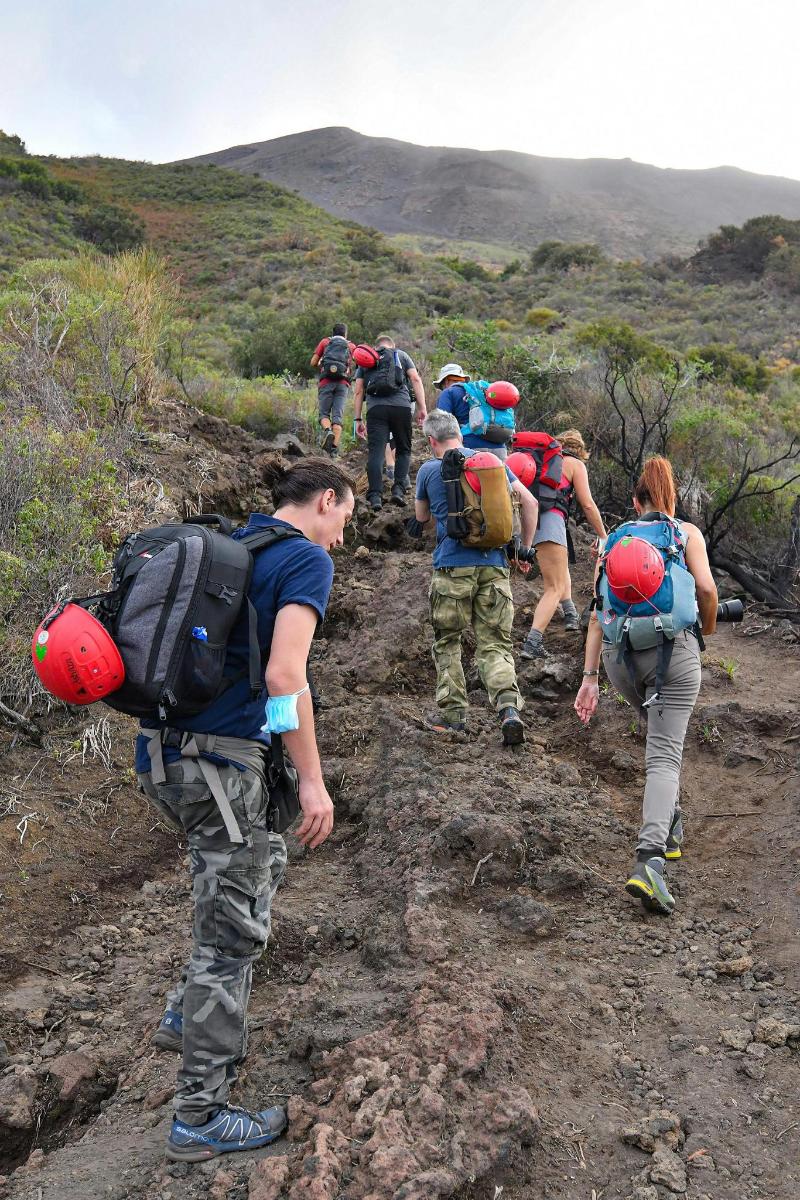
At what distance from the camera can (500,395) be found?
609cm

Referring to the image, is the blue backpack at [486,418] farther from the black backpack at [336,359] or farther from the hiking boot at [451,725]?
the black backpack at [336,359]

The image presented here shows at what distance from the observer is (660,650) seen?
3.70m

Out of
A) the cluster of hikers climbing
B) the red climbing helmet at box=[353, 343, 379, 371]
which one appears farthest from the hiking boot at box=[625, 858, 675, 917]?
the red climbing helmet at box=[353, 343, 379, 371]

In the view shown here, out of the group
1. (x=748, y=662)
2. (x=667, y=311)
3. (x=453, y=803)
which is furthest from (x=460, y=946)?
(x=667, y=311)

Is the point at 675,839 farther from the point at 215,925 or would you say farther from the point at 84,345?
the point at 84,345

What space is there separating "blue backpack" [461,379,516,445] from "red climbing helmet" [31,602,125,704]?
438 centimetres

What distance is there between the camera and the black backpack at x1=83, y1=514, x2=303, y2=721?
7.33 ft

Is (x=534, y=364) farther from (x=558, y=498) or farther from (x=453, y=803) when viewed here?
(x=453, y=803)

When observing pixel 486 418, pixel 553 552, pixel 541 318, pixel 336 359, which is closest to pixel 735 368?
pixel 541 318

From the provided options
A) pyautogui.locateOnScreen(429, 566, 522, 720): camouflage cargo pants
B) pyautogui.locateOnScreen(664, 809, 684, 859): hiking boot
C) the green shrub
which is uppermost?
the green shrub

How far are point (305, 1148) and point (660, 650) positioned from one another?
7.57ft

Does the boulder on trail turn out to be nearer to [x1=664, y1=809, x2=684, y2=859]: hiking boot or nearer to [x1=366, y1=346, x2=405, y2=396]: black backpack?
[x1=664, y1=809, x2=684, y2=859]: hiking boot

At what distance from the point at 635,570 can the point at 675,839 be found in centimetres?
145

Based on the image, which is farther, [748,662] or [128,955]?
[748,662]
